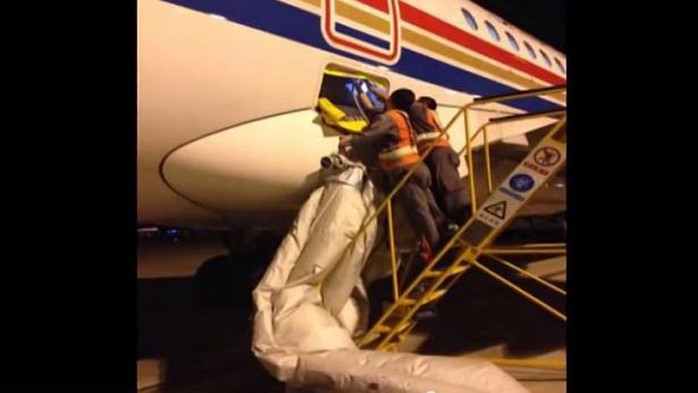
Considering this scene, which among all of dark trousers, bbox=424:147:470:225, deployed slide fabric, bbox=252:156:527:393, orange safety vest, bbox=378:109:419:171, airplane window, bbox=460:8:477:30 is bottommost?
deployed slide fabric, bbox=252:156:527:393

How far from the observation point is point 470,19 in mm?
5422

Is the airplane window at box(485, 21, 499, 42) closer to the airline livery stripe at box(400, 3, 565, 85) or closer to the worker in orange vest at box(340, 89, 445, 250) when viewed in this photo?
the airline livery stripe at box(400, 3, 565, 85)

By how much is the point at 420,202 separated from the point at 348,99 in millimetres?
842

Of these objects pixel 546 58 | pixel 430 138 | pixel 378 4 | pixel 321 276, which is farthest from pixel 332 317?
pixel 546 58

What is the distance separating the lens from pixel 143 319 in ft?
19.0

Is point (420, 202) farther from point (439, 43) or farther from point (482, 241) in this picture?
point (439, 43)

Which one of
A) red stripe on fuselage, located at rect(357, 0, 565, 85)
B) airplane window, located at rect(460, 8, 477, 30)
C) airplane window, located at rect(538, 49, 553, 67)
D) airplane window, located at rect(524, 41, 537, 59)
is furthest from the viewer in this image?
airplane window, located at rect(538, 49, 553, 67)

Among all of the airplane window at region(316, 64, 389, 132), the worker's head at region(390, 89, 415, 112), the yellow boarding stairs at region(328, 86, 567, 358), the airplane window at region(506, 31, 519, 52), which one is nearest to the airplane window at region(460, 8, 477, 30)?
the airplane window at region(506, 31, 519, 52)

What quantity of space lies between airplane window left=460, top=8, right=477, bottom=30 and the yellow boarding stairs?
1.81 metres

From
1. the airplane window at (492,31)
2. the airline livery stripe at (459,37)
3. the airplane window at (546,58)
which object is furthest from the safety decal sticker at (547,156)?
the airplane window at (546,58)

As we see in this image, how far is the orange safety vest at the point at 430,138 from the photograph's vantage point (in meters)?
3.72

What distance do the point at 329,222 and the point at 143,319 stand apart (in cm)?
295

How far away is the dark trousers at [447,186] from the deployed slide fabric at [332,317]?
0.36 meters

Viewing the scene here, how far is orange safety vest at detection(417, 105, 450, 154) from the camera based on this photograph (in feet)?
12.2
